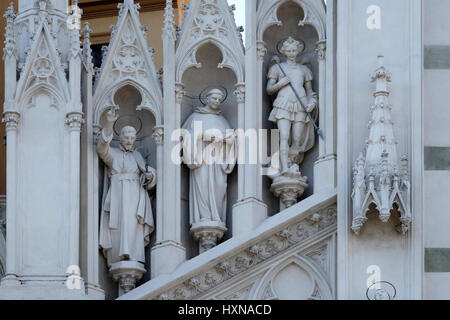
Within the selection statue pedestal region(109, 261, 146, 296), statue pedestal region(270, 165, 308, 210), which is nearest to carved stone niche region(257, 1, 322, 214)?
statue pedestal region(270, 165, 308, 210)

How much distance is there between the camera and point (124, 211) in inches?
618

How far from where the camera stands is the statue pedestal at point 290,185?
1568cm

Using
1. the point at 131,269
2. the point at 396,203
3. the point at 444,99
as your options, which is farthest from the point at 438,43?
the point at 131,269

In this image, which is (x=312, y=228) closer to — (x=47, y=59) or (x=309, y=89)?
(x=309, y=89)

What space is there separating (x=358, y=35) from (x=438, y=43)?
2.19 ft

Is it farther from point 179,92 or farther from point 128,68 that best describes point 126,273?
point 128,68

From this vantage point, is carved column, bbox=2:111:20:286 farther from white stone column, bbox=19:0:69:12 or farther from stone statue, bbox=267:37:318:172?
stone statue, bbox=267:37:318:172

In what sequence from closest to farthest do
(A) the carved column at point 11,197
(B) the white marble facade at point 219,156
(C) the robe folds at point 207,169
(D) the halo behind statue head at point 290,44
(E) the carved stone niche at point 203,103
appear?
(B) the white marble facade at point 219,156, (A) the carved column at point 11,197, (E) the carved stone niche at point 203,103, (C) the robe folds at point 207,169, (D) the halo behind statue head at point 290,44

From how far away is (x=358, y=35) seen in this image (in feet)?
51.0

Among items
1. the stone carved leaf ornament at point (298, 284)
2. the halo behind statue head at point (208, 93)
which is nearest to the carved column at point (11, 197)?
the halo behind statue head at point (208, 93)

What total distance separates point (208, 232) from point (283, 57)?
1685mm

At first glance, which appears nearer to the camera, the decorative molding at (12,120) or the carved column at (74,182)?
the carved column at (74,182)

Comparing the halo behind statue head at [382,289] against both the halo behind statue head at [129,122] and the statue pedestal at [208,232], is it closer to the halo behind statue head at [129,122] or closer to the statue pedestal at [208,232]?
the statue pedestal at [208,232]

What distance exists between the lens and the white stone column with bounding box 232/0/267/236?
15.5 metres
